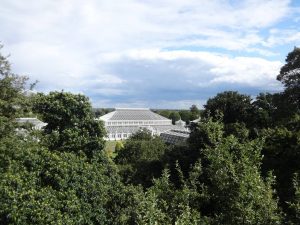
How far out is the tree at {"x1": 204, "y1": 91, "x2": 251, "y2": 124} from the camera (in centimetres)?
4125

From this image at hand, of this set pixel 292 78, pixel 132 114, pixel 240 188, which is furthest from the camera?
pixel 132 114

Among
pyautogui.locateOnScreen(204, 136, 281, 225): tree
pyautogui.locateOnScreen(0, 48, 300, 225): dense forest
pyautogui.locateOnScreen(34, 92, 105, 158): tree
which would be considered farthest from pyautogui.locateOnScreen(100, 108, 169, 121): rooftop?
pyautogui.locateOnScreen(204, 136, 281, 225): tree

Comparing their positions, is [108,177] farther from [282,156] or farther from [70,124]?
[282,156]

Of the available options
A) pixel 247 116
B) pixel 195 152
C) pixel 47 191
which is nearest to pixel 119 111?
pixel 247 116

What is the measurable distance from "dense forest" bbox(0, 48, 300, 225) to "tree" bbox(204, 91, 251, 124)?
Result: 11.6 m

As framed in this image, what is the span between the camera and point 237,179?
974 cm

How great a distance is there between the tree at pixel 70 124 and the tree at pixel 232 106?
2225cm

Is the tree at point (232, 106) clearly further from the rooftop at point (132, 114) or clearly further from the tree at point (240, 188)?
the rooftop at point (132, 114)

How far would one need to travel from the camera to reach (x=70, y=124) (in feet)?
67.1

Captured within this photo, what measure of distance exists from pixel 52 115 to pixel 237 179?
12.8 m

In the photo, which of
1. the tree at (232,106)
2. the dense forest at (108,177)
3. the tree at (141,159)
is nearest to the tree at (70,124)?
the dense forest at (108,177)

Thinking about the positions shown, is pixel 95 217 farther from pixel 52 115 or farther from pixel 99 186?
pixel 52 115

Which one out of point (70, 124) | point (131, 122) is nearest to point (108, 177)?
point (70, 124)

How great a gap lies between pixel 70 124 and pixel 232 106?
2445 cm
